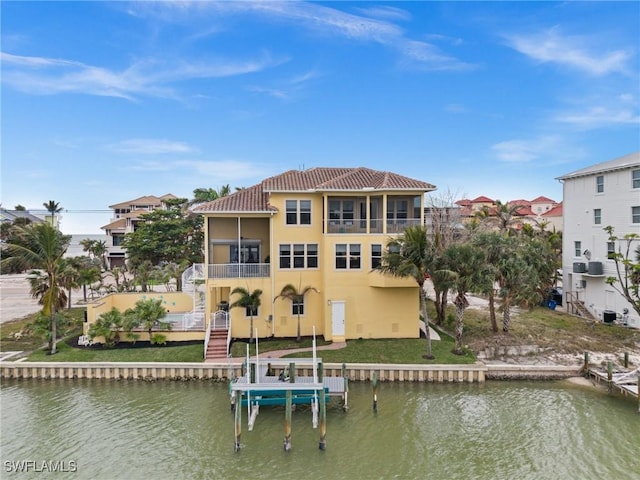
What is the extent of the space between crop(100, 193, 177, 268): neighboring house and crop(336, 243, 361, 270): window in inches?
1591

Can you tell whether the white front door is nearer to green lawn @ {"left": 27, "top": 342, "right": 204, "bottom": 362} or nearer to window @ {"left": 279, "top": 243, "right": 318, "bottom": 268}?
window @ {"left": 279, "top": 243, "right": 318, "bottom": 268}

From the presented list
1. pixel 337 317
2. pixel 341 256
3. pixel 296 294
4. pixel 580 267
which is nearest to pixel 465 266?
pixel 341 256

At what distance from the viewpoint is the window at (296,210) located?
23.6m

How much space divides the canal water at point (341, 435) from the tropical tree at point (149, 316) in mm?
3887

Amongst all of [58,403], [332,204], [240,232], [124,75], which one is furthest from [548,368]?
[124,75]

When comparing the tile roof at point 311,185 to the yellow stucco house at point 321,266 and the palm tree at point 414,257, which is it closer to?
the yellow stucco house at point 321,266

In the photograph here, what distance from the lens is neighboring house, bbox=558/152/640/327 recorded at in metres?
26.0

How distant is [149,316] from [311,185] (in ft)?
39.1

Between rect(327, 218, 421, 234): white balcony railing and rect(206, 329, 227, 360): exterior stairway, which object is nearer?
rect(206, 329, 227, 360): exterior stairway

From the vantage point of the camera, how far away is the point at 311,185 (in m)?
23.7

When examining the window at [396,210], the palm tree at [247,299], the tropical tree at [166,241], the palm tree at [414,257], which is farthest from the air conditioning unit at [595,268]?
the tropical tree at [166,241]

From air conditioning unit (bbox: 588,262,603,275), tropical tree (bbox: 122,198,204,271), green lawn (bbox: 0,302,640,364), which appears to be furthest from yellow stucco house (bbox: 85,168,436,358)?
tropical tree (bbox: 122,198,204,271)

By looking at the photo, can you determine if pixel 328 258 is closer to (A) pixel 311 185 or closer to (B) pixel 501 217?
(A) pixel 311 185

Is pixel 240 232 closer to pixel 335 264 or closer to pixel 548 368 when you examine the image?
pixel 335 264
